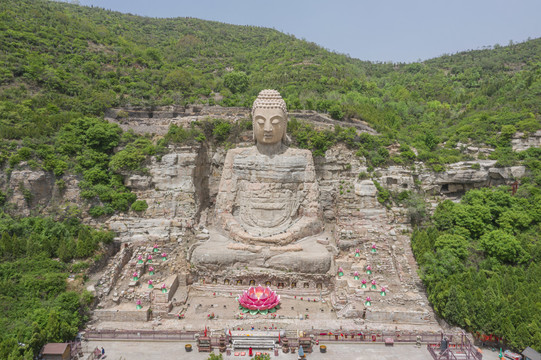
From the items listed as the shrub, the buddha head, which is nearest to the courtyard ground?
the shrub

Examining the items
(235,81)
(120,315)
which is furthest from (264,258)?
(235,81)

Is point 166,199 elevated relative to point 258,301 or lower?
elevated

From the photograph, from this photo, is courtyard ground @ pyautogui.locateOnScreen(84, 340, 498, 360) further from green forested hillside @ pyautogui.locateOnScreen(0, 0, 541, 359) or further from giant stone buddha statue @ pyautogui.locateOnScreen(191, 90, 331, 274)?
giant stone buddha statue @ pyautogui.locateOnScreen(191, 90, 331, 274)

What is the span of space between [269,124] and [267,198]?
3.46m

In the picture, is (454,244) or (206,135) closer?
(454,244)

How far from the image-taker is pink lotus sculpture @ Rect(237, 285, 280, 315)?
13297mm

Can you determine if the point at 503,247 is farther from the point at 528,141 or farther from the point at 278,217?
the point at 528,141

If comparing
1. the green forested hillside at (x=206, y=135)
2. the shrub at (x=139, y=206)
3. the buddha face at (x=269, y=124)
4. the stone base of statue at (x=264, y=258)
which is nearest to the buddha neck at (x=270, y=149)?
the buddha face at (x=269, y=124)

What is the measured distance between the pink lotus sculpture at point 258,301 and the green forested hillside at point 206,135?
5474 millimetres

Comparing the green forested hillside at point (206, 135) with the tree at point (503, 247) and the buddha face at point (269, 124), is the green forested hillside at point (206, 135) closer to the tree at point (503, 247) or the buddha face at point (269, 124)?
the tree at point (503, 247)

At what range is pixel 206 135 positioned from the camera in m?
21.6

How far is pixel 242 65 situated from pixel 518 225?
115ft

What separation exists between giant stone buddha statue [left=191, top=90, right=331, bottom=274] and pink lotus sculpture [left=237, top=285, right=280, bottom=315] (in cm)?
180

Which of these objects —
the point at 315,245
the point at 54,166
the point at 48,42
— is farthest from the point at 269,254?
the point at 48,42
